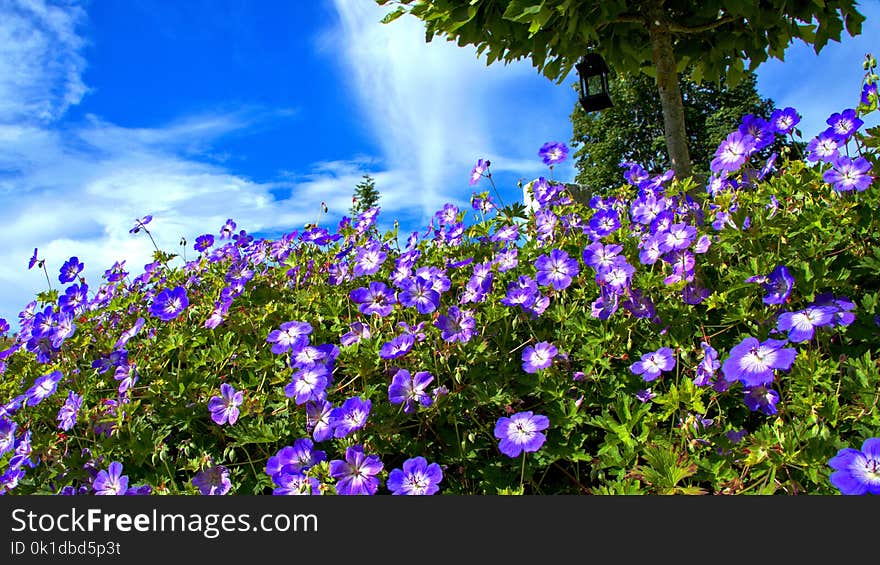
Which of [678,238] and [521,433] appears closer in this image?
[521,433]

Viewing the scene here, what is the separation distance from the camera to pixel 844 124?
2.61 metres

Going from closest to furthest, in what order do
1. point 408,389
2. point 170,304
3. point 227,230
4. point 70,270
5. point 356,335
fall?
point 408,389
point 356,335
point 170,304
point 70,270
point 227,230

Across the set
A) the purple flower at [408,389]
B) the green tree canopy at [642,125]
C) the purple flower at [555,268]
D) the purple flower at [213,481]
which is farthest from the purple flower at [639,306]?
the green tree canopy at [642,125]

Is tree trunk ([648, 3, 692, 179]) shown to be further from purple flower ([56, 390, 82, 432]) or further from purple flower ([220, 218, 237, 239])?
purple flower ([56, 390, 82, 432])

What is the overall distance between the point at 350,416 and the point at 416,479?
0.29 metres

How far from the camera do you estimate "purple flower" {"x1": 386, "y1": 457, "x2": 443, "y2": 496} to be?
1.91m

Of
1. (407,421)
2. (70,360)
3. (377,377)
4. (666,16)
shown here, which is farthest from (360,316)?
(666,16)

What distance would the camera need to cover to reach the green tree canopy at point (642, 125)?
61.9 ft

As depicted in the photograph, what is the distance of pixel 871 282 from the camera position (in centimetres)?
268

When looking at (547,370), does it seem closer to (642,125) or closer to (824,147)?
(824,147)

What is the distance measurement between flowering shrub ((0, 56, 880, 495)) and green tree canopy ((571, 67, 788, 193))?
16.6 meters

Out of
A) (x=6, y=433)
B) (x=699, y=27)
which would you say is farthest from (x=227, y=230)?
(x=699, y=27)

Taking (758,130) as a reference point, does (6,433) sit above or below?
below

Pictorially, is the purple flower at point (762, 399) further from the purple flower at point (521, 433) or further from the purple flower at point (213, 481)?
the purple flower at point (213, 481)
